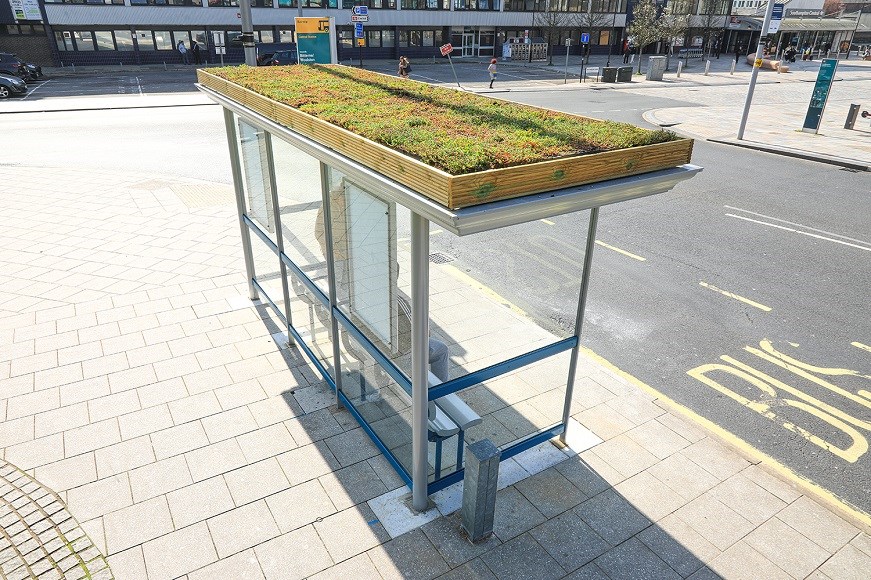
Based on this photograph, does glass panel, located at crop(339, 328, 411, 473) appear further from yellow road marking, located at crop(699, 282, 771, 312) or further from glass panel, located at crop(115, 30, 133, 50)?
glass panel, located at crop(115, 30, 133, 50)

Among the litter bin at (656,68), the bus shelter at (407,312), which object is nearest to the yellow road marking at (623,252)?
the bus shelter at (407,312)

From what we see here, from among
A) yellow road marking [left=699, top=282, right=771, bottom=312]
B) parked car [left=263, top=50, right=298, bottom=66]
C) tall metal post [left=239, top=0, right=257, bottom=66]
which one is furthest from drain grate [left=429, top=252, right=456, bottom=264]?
parked car [left=263, top=50, right=298, bottom=66]

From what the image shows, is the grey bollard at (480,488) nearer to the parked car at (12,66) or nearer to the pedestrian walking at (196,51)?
the parked car at (12,66)

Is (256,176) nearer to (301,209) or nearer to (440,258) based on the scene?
(301,209)

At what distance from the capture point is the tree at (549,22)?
45500 mm

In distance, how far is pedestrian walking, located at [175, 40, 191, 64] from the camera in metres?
37.7

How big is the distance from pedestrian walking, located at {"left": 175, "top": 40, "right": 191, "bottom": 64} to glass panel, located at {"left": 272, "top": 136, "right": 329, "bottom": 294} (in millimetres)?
38117

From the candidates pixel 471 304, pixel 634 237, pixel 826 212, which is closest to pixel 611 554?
pixel 471 304

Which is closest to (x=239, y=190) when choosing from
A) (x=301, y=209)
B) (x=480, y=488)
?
(x=301, y=209)

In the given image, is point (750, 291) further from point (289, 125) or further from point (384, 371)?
point (289, 125)

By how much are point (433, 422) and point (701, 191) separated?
10.7 meters

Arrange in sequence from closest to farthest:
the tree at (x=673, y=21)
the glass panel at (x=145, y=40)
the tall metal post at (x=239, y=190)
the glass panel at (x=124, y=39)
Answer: the tall metal post at (x=239, y=190), the glass panel at (x=124, y=39), the glass panel at (x=145, y=40), the tree at (x=673, y=21)

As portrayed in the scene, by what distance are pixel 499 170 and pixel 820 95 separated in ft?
66.6

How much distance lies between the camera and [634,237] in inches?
392
